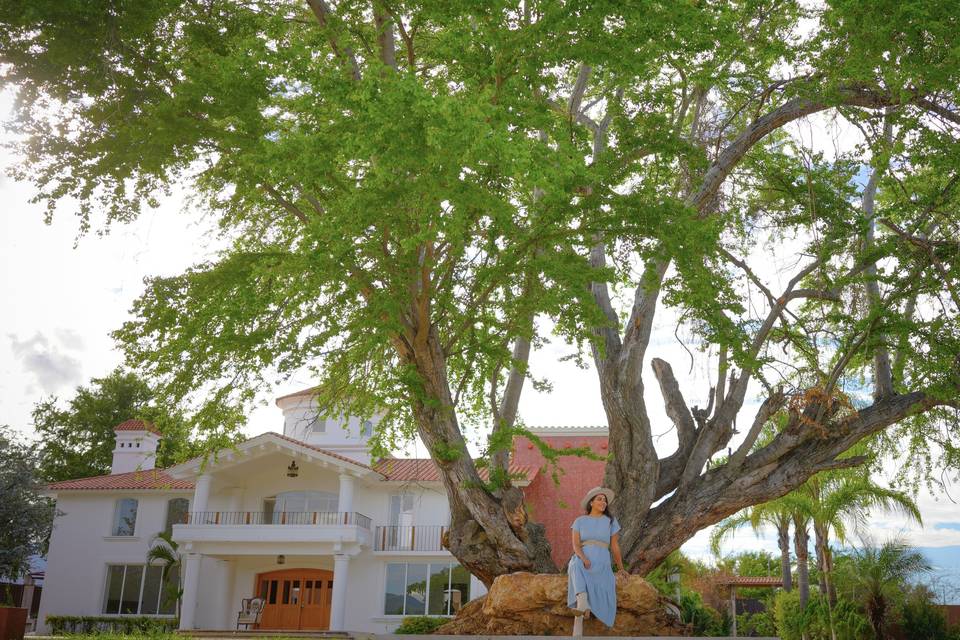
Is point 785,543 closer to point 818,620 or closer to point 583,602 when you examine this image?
point 818,620

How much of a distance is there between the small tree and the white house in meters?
4.06

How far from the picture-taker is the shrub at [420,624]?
2485cm

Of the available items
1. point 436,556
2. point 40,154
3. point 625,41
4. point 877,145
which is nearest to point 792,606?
point 436,556

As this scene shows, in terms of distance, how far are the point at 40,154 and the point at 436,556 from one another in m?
20.9

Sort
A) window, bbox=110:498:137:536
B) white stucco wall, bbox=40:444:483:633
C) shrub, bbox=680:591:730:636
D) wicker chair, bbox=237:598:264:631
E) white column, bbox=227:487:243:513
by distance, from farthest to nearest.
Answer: window, bbox=110:498:137:536 < white column, bbox=227:487:243:513 < white stucco wall, bbox=40:444:483:633 < shrub, bbox=680:591:730:636 < wicker chair, bbox=237:598:264:631

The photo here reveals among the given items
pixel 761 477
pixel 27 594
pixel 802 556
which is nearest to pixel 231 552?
pixel 27 594

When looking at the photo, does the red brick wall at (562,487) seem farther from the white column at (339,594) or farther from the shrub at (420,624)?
the white column at (339,594)

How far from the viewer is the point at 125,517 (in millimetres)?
32906

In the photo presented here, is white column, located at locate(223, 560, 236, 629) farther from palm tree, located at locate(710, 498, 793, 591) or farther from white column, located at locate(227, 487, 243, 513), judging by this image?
palm tree, located at locate(710, 498, 793, 591)

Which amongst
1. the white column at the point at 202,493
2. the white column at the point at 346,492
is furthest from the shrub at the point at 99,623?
the white column at the point at 346,492

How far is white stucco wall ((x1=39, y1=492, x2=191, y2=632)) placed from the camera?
31703mm

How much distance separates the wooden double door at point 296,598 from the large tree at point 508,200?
680 inches

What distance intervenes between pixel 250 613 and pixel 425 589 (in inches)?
232

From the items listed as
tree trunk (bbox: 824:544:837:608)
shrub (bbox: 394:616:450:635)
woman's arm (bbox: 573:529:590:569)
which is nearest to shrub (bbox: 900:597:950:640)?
tree trunk (bbox: 824:544:837:608)
